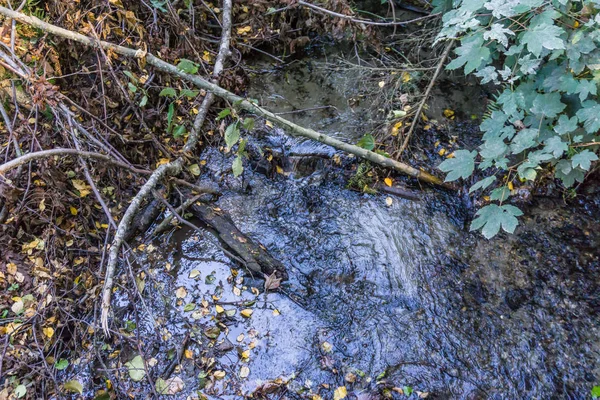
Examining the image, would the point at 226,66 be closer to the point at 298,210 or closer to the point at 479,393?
the point at 298,210

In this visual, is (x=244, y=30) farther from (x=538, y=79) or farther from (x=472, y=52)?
(x=538, y=79)

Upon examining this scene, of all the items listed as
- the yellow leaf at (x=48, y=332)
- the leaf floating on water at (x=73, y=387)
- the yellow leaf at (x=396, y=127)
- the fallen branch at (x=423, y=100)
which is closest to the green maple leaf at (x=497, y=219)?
the fallen branch at (x=423, y=100)

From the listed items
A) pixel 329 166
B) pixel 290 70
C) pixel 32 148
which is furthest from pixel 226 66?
pixel 32 148

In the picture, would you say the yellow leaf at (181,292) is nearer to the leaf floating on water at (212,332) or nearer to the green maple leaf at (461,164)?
the leaf floating on water at (212,332)

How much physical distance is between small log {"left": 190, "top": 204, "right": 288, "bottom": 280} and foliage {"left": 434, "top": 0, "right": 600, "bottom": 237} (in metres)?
1.40

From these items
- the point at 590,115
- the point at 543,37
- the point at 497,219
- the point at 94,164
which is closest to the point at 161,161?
the point at 94,164

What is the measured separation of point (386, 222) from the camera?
3156 mm

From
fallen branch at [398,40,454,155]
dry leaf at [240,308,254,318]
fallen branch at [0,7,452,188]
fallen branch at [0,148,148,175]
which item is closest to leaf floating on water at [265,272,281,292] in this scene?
dry leaf at [240,308,254,318]

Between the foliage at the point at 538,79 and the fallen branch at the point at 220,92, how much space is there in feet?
2.17

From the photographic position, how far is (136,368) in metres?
2.49

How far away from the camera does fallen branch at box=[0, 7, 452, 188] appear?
112 inches

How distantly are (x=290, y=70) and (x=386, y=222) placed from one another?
2119 mm

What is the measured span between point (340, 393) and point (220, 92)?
7.56 ft

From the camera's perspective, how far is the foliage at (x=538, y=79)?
7.24 ft
